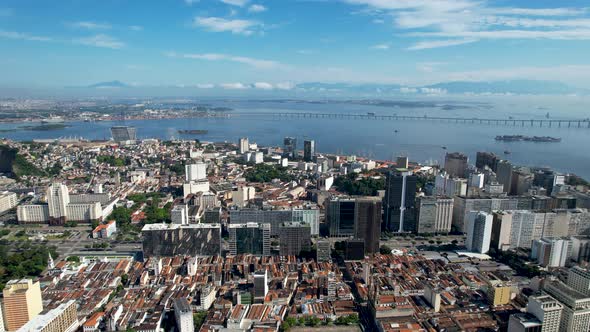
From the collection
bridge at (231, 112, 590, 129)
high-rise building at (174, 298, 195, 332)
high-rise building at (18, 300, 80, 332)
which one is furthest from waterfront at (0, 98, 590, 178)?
high-rise building at (18, 300, 80, 332)

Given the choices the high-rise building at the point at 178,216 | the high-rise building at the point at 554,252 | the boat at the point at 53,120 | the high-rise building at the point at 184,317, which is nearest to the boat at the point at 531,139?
the high-rise building at the point at 554,252

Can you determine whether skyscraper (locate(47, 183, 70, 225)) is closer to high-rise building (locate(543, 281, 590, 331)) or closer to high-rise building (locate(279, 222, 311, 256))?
high-rise building (locate(279, 222, 311, 256))

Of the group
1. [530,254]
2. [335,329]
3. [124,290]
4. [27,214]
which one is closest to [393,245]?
[530,254]

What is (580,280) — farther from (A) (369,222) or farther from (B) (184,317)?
(B) (184,317)

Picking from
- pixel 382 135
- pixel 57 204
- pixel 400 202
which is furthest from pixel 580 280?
pixel 382 135

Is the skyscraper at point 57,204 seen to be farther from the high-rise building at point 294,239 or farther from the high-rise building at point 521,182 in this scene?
the high-rise building at point 521,182

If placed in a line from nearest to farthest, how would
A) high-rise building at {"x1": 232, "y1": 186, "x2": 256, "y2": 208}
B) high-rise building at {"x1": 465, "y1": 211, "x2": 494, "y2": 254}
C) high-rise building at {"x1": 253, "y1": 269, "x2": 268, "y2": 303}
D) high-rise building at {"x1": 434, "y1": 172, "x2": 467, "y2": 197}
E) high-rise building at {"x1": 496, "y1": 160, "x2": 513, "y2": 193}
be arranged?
high-rise building at {"x1": 253, "y1": 269, "x2": 268, "y2": 303}
high-rise building at {"x1": 465, "y1": 211, "x2": 494, "y2": 254}
high-rise building at {"x1": 434, "y1": 172, "x2": 467, "y2": 197}
high-rise building at {"x1": 232, "y1": 186, "x2": 256, "y2": 208}
high-rise building at {"x1": 496, "y1": 160, "x2": 513, "y2": 193}
